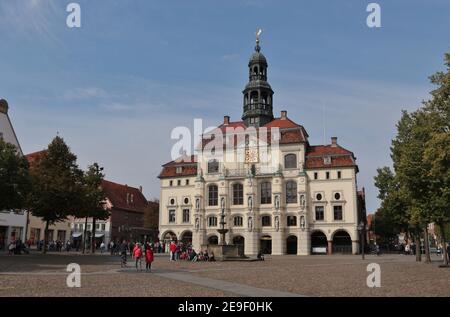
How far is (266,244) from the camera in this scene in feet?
220

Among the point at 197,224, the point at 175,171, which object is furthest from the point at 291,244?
the point at 175,171

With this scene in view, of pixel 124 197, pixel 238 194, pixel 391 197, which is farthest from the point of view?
pixel 124 197

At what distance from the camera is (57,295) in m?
14.2

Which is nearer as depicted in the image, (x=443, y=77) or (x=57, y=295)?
(x=57, y=295)

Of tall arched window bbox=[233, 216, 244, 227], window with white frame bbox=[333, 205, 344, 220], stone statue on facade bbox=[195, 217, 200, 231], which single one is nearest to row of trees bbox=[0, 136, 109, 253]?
stone statue on facade bbox=[195, 217, 200, 231]

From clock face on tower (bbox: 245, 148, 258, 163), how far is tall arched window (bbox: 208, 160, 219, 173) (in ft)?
17.3

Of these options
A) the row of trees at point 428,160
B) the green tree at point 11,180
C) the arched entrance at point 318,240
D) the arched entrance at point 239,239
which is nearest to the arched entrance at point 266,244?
the arched entrance at point 239,239

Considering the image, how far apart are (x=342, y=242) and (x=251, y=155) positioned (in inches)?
721

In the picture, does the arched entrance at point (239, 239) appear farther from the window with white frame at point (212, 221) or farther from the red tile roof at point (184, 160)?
the red tile roof at point (184, 160)

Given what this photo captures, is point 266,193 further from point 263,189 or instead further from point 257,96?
point 257,96

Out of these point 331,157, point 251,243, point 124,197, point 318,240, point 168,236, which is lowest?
point 251,243

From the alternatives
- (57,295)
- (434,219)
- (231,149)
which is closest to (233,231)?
(231,149)

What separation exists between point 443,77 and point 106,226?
66913 mm

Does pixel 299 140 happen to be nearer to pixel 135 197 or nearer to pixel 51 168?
pixel 51 168
